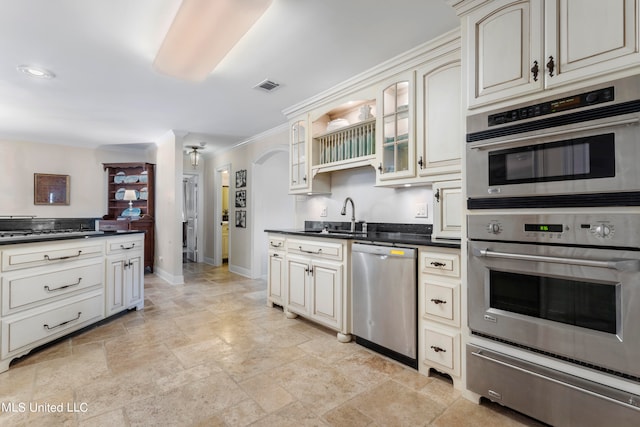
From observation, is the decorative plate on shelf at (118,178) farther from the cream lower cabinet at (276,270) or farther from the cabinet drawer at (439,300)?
the cabinet drawer at (439,300)

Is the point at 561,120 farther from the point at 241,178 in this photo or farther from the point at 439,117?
the point at 241,178

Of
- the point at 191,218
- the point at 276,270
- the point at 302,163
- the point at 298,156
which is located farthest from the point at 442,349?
the point at 191,218

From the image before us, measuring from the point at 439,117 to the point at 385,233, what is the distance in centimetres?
115

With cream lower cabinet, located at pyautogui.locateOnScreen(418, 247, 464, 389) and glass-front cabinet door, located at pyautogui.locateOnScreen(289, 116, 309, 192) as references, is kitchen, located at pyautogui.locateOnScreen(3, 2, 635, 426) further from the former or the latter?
glass-front cabinet door, located at pyautogui.locateOnScreen(289, 116, 309, 192)

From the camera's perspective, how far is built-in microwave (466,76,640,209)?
54.8 inches

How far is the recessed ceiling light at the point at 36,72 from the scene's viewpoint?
9.24 ft

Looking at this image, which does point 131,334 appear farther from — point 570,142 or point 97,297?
point 570,142

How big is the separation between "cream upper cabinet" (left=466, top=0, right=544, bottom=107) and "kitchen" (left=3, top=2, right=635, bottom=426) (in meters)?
0.02

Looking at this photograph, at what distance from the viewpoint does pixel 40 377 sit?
7.11 ft

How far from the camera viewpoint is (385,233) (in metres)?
3.05

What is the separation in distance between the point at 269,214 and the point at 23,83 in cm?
343

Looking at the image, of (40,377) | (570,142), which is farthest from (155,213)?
(570,142)

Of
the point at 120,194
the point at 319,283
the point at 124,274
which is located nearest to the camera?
the point at 319,283

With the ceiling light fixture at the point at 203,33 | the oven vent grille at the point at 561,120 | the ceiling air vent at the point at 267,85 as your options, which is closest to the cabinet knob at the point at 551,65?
the oven vent grille at the point at 561,120
